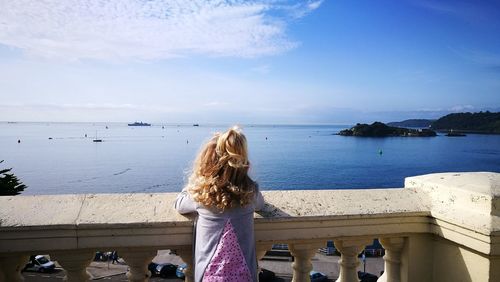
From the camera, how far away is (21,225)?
228 cm

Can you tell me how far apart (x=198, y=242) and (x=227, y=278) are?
29cm

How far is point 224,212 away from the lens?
2373mm

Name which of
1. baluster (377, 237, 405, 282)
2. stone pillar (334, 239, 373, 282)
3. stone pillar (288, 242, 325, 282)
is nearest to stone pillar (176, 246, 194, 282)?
stone pillar (288, 242, 325, 282)

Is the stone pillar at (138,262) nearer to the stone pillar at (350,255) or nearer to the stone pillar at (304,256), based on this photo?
the stone pillar at (304,256)

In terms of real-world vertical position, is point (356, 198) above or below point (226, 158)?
below

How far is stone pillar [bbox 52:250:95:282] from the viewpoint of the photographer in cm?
243

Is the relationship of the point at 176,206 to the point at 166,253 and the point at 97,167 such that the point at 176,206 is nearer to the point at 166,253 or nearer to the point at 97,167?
the point at 166,253

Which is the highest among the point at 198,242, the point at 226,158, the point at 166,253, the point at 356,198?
the point at 226,158

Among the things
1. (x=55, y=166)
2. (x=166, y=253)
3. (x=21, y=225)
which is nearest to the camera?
(x=21, y=225)

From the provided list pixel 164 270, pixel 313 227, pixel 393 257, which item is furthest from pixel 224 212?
pixel 164 270

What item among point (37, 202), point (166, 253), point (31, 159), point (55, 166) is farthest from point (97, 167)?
point (37, 202)

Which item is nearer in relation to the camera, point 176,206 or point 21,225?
point 21,225

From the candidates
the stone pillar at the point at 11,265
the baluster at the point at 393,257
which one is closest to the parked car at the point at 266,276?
the baluster at the point at 393,257

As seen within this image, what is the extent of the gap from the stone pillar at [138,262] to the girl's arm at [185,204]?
36 cm
